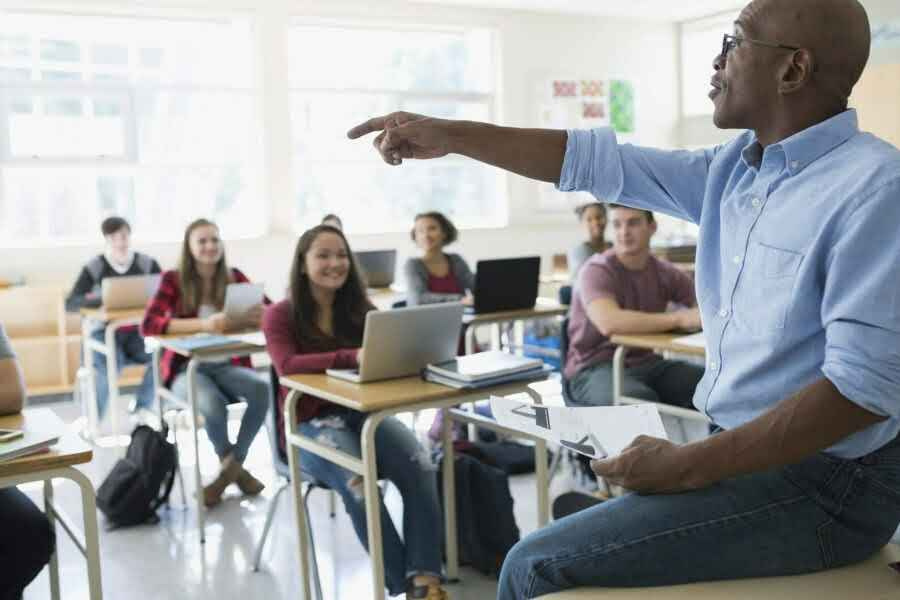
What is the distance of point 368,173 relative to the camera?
8.09m

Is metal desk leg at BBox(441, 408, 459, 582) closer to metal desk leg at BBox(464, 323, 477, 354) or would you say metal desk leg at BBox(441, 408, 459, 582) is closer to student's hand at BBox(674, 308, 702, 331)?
student's hand at BBox(674, 308, 702, 331)

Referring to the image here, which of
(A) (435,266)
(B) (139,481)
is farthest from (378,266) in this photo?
(B) (139,481)

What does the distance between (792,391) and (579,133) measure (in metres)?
0.51

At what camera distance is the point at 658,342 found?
10.4ft

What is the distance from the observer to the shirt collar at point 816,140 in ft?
4.13

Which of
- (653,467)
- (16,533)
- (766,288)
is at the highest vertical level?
(766,288)

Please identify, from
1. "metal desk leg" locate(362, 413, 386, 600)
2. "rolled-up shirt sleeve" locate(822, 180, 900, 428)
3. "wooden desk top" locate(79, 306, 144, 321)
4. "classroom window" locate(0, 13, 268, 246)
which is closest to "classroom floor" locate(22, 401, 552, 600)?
"metal desk leg" locate(362, 413, 386, 600)

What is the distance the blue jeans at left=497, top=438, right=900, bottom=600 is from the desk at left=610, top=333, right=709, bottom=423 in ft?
5.74

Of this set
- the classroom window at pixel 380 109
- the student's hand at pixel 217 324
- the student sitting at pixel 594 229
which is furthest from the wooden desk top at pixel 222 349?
the classroom window at pixel 380 109

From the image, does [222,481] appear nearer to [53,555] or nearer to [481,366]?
[53,555]

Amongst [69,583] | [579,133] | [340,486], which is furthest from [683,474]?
[69,583]

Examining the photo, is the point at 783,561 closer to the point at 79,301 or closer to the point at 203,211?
the point at 79,301

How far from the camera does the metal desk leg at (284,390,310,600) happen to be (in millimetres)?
2631

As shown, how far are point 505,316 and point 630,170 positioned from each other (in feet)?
9.70
